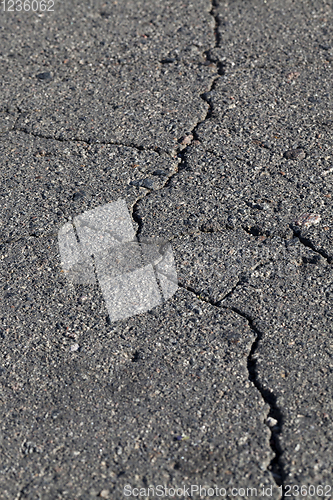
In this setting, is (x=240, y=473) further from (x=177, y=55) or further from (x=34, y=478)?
(x=177, y=55)

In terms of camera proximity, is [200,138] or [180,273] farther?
[200,138]

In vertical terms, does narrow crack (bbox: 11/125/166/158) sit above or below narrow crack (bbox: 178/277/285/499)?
above

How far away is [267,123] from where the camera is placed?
12.0 feet

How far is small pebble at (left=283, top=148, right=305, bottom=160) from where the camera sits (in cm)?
339

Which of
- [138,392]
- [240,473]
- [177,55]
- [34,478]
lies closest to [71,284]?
[138,392]

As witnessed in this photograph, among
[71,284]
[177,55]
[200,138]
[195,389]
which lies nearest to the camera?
[195,389]

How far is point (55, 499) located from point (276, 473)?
74 centimetres

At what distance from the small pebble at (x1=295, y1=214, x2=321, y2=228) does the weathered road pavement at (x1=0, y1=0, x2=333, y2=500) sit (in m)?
0.01

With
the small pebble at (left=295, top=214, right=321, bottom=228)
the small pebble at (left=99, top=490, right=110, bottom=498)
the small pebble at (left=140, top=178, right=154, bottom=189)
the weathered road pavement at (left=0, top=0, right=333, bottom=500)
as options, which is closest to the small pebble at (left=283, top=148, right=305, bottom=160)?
the weathered road pavement at (left=0, top=0, right=333, bottom=500)

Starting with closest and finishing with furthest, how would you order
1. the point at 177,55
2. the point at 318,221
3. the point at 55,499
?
the point at 55,499, the point at 318,221, the point at 177,55

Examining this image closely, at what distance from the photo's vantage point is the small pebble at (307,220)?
2.99 meters

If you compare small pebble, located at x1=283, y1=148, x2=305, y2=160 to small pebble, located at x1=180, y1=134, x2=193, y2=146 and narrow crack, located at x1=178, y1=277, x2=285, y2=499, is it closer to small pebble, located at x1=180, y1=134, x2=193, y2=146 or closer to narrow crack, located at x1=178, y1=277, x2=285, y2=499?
small pebble, located at x1=180, y1=134, x2=193, y2=146

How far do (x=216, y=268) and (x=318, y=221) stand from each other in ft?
1.91

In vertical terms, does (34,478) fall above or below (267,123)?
below
